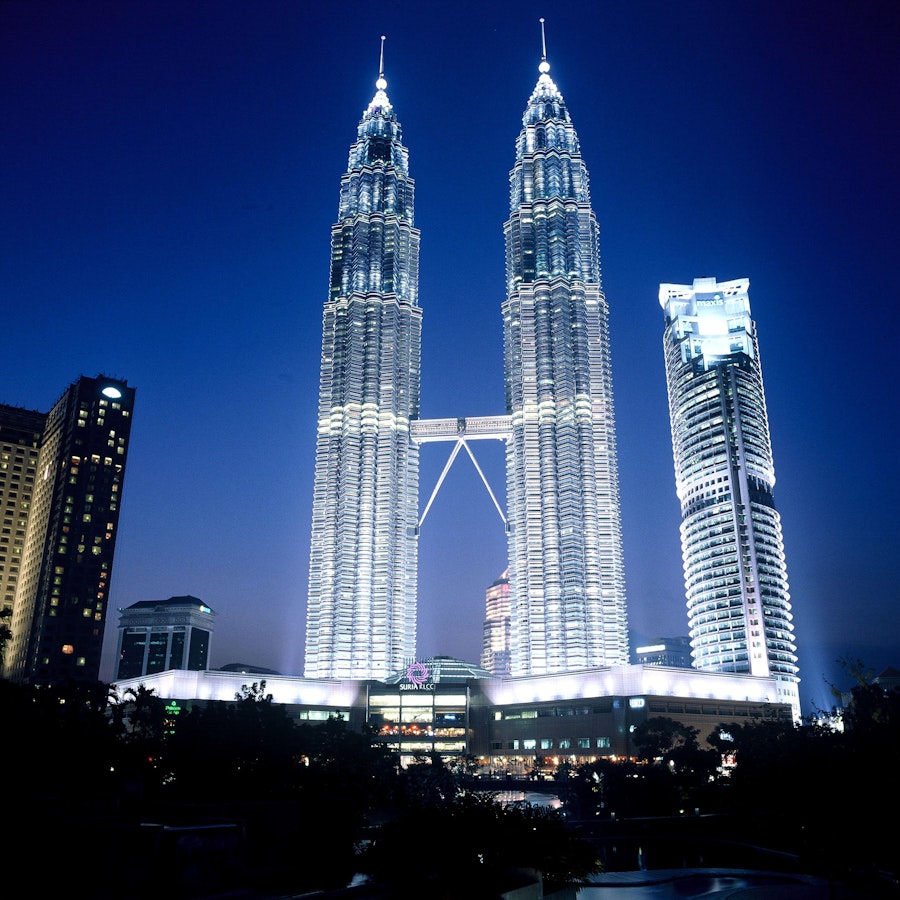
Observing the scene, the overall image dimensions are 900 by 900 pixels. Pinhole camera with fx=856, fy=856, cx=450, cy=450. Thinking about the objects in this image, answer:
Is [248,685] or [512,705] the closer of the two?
[248,685]

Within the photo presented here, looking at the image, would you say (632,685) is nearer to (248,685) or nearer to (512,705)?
(512,705)

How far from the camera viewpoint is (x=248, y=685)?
188500mm

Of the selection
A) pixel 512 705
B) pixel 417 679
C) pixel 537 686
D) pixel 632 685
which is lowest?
pixel 512 705

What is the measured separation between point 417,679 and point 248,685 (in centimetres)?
3747

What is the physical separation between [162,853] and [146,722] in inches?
3784

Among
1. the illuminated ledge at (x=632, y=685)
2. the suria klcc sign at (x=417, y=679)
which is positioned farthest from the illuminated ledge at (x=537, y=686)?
the suria klcc sign at (x=417, y=679)

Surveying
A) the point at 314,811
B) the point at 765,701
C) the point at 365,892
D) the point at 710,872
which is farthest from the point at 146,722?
the point at 765,701

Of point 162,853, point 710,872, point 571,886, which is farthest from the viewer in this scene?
point 710,872

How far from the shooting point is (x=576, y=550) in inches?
7776

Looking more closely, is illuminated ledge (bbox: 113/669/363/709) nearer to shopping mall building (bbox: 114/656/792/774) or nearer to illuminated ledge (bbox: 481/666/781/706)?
shopping mall building (bbox: 114/656/792/774)

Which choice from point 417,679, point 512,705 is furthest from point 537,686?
point 417,679

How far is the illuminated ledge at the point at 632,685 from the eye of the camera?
173m

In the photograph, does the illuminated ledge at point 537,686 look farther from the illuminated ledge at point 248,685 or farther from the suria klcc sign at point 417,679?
the suria klcc sign at point 417,679

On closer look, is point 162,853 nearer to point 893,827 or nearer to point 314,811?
point 314,811
